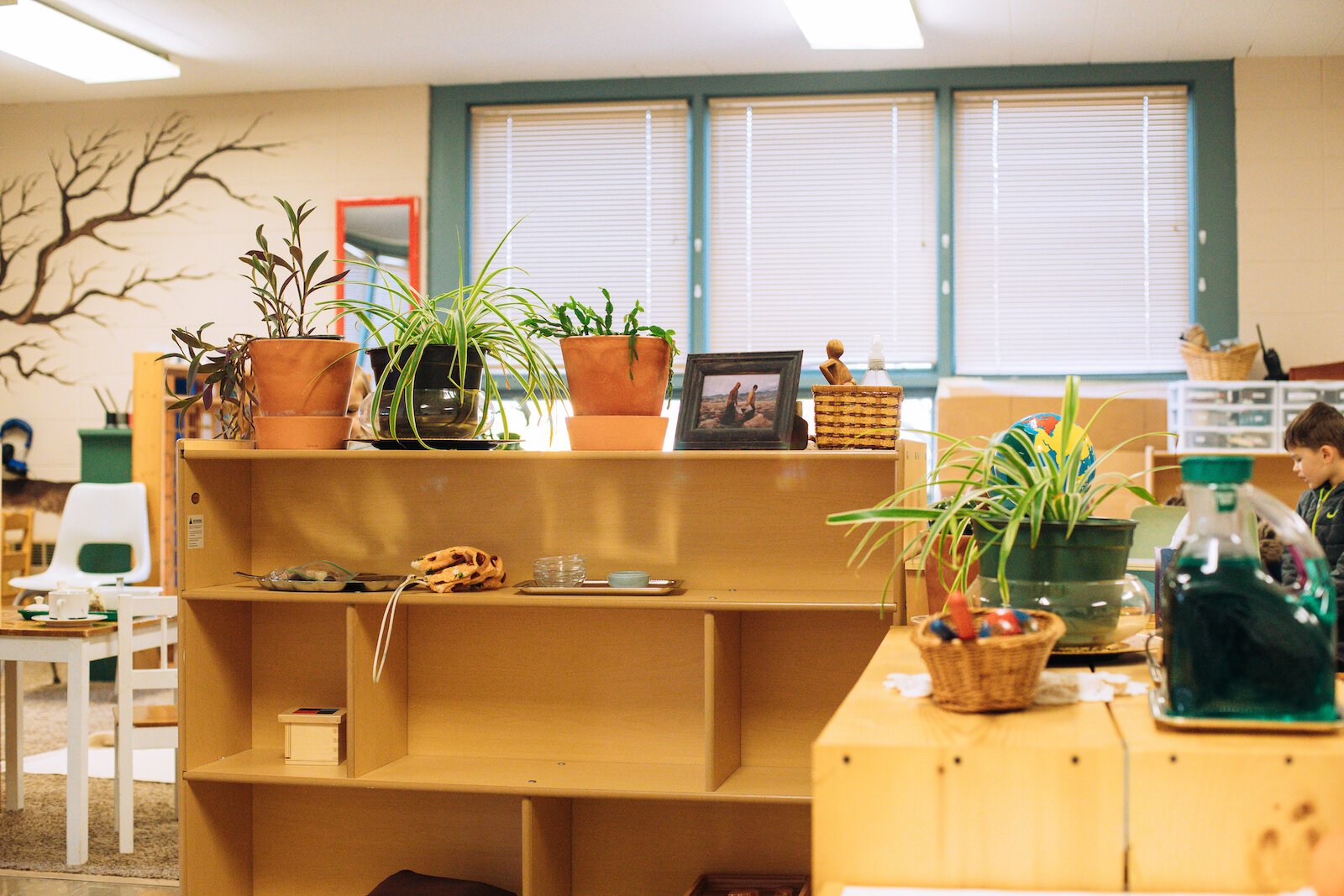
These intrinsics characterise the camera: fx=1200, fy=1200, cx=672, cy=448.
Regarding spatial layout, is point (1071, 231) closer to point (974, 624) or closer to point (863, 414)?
point (863, 414)

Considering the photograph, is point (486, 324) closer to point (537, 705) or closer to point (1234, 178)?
point (537, 705)

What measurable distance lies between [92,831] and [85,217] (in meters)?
3.56

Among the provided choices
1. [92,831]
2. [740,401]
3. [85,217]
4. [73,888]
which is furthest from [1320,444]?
[85,217]

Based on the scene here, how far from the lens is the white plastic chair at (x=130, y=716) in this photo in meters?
3.50

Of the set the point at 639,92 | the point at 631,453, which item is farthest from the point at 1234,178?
the point at 631,453

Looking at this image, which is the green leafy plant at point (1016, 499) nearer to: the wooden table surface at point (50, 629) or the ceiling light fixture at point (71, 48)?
the wooden table surface at point (50, 629)

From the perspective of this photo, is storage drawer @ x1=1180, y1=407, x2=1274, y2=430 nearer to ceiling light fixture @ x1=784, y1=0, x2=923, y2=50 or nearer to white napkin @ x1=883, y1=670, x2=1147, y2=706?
ceiling light fixture @ x1=784, y1=0, x2=923, y2=50

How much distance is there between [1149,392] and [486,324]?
360cm

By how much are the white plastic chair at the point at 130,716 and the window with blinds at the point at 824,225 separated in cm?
277


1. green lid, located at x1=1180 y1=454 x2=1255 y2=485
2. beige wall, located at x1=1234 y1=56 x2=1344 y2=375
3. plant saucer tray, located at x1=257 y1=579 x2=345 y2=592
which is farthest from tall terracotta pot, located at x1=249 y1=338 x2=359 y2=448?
beige wall, located at x1=1234 y1=56 x2=1344 y2=375

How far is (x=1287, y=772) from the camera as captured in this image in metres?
1.08

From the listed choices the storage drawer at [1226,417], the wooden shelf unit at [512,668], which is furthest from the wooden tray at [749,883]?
the storage drawer at [1226,417]

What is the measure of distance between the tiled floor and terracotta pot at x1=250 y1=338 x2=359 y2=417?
1.48 m

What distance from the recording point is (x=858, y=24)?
4.73 metres
